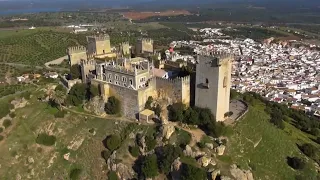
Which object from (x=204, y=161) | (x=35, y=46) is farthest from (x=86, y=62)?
(x=35, y=46)

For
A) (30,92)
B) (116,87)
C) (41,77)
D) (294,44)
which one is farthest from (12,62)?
(294,44)

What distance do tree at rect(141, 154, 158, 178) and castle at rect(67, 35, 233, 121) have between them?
27.0 feet

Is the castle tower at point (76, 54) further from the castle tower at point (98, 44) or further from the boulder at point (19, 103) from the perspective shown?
the boulder at point (19, 103)

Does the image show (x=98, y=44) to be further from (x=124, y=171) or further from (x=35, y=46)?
(x=35, y=46)

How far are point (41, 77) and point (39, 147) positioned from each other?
29.7 metres

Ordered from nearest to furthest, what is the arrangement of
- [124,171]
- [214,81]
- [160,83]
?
[214,81] < [124,171] < [160,83]

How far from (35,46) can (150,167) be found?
7288 cm

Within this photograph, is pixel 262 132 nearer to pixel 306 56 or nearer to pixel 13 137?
pixel 13 137

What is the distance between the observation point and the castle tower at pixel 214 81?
1555 inches

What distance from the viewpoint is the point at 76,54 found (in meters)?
55.7

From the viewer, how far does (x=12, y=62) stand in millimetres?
89938

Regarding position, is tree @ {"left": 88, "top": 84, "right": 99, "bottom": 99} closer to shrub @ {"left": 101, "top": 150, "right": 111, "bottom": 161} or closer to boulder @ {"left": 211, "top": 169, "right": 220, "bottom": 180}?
shrub @ {"left": 101, "top": 150, "right": 111, "bottom": 161}

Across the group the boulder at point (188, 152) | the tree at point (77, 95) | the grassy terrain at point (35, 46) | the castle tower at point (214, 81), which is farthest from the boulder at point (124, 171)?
the grassy terrain at point (35, 46)

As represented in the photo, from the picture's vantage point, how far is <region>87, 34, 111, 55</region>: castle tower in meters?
55.5
